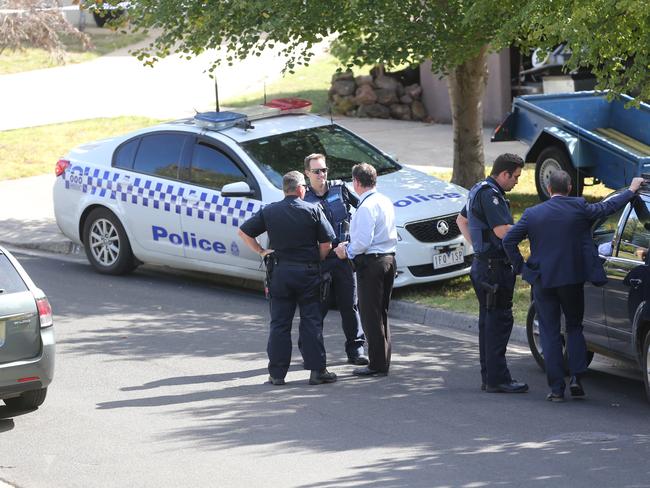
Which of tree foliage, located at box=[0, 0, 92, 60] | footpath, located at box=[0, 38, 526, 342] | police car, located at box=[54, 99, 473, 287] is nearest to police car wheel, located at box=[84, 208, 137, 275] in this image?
police car, located at box=[54, 99, 473, 287]

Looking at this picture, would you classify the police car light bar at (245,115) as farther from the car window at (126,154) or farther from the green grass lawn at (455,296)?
the green grass lawn at (455,296)

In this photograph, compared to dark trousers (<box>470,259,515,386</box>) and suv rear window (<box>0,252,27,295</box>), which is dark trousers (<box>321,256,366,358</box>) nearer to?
dark trousers (<box>470,259,515,386</box>)

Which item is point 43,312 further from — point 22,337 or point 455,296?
point 455,296

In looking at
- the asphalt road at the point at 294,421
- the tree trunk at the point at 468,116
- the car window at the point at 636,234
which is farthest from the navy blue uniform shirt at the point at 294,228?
the tree trunk at the point at 468,116

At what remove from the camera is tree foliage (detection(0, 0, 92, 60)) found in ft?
76.1

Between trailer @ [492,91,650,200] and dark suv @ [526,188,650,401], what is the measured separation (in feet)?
17.7

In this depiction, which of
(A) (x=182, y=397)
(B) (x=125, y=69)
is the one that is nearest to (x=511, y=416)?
(A) (x=182, y=397)

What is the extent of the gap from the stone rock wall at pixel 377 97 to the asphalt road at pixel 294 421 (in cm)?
1386

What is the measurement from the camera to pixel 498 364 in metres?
8.67

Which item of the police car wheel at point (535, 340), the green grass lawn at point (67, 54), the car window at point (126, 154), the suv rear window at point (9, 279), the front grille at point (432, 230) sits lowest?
the police car wheel at point (535, 340)

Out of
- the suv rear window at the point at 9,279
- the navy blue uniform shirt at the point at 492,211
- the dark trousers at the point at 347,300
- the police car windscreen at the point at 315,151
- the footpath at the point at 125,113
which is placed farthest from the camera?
the footpath at the point at 125,113

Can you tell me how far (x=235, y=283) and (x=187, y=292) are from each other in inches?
26.9

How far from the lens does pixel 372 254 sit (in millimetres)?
9164

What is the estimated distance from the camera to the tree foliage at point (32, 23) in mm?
23203
